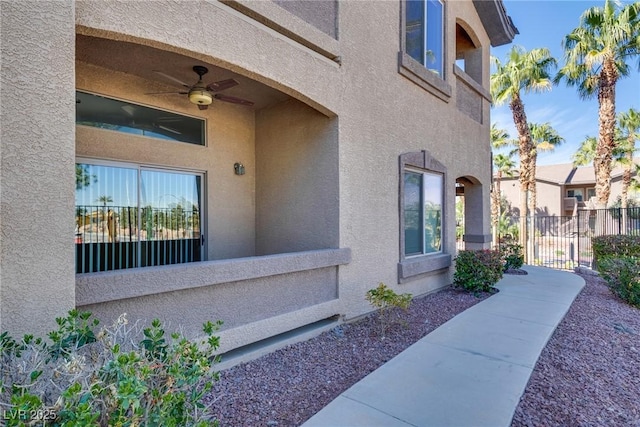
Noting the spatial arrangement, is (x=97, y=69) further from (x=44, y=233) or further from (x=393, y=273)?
(x=393, y=273)

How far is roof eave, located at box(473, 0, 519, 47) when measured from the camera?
1009 cm

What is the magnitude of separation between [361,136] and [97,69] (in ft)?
14.6

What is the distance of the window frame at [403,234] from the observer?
7.09 meters

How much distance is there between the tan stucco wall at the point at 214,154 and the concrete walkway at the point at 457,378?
4144mm

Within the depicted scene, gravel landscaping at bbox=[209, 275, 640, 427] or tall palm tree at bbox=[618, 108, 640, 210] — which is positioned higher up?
tall palm tree at bbox=[618, 108, 640, 210]

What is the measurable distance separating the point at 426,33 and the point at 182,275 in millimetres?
7773

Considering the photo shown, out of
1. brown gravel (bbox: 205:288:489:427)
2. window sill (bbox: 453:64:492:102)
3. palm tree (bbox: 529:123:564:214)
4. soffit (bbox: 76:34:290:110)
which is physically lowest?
brown gravel (bbox: 205:288:489:427)

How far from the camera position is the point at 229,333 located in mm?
4391

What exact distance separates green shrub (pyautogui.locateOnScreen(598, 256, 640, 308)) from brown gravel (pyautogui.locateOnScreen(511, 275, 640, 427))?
4.14 ft

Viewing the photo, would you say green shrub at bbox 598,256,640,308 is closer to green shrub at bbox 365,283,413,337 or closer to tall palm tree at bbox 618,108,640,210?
green shrub at bbox 365,283,413,337

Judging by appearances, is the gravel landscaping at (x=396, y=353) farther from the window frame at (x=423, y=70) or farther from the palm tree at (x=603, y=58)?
the palm tree at (x=603, y=58)

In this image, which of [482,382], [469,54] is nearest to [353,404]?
[482,382]

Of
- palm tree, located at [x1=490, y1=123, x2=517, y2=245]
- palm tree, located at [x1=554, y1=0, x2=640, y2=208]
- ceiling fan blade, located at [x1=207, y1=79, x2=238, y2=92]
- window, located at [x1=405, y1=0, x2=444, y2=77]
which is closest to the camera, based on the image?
ceiling fan blade, located at [x1=207, y1=79, x2=238, y2=92]

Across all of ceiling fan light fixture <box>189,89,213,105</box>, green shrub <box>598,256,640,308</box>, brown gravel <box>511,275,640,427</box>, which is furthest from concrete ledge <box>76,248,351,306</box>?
green shrub <box>598,256,640,308</box>
